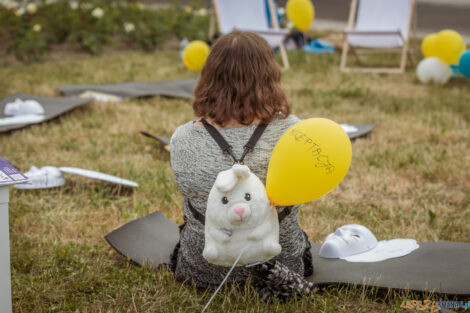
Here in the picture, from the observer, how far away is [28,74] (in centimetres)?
607

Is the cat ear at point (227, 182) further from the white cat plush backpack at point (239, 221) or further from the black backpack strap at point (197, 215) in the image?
the black backpack strap at point (197, 215)

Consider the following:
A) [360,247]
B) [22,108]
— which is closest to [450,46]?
[360,247]

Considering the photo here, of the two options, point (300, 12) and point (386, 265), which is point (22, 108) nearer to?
point (300, 12)

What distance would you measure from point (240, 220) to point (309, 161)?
27 cm

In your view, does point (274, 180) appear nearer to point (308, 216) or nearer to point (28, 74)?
point (308, 216)

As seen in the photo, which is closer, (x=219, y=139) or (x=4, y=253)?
(x=4, y=253)

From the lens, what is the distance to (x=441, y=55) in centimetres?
544

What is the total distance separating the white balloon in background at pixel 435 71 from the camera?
5543mm

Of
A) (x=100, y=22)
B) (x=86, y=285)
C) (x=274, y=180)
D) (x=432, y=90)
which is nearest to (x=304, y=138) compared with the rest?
(x=274, y=180)

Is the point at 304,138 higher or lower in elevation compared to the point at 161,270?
higher

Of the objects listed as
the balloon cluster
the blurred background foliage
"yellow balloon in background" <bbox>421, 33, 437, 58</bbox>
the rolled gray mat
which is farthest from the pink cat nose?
the blurred background foliage

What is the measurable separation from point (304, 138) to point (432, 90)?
434cm

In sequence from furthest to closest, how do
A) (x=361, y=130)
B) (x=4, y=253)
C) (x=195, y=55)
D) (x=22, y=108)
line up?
(x=22, y=108) → (x=361, y=130) → (x=195, y=55) → (x=4, y=253)

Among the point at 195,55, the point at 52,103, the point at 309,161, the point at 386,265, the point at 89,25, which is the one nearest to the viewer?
the point at 309,161
